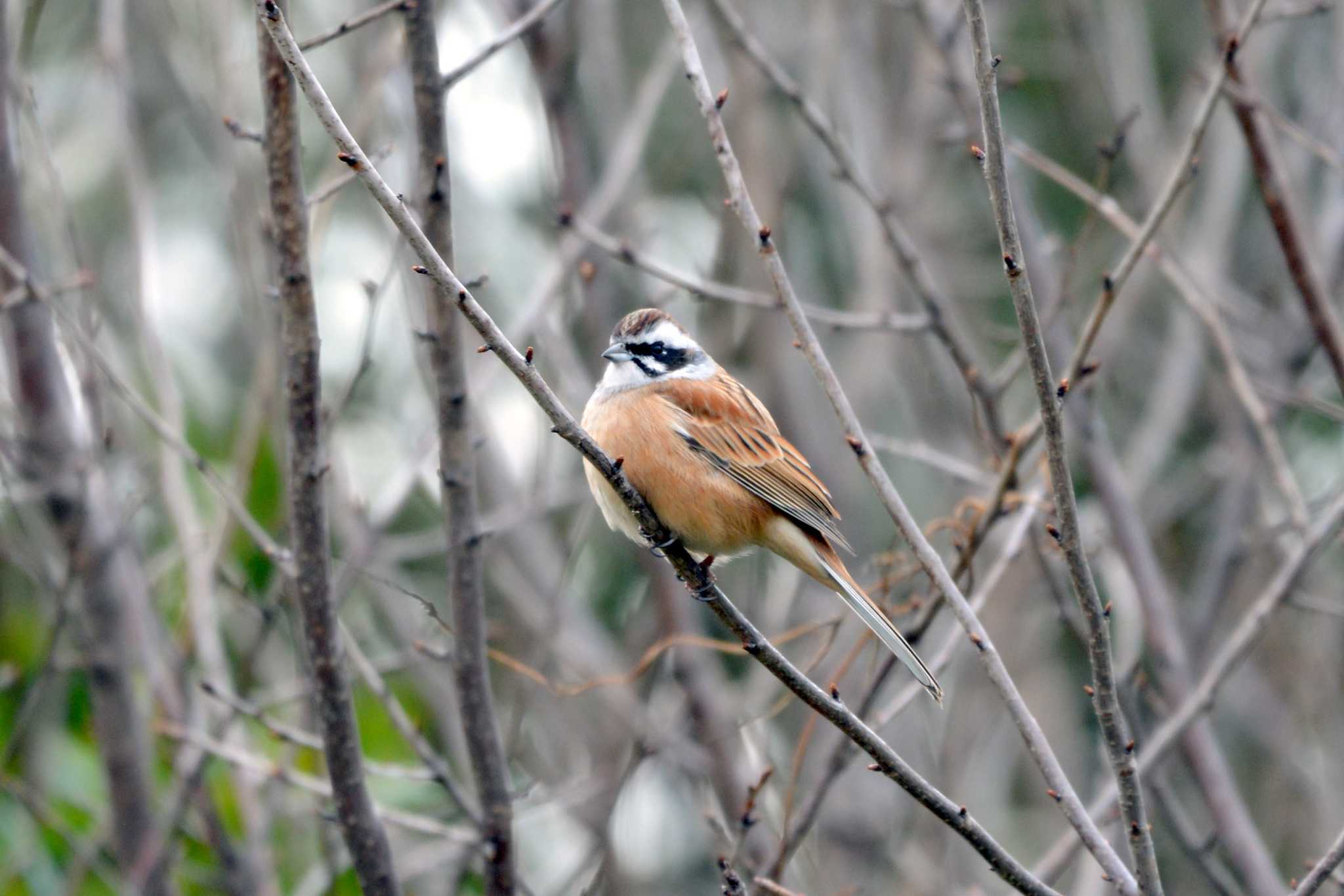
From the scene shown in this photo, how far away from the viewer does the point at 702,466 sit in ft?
14.5

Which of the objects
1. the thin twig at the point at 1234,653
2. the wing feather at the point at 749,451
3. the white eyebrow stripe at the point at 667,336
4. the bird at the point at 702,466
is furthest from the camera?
the white eyebrow stripe at the point at 667,336

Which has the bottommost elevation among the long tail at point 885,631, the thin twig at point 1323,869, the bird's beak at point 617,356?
the thin twig at point 1323,869

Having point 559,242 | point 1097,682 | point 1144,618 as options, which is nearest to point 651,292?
point 559,242

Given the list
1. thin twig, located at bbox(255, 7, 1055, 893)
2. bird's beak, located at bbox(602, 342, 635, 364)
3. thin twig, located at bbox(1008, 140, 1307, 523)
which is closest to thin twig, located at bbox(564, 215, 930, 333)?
bird's beak, located at bbox(602, 342, 635, 364)

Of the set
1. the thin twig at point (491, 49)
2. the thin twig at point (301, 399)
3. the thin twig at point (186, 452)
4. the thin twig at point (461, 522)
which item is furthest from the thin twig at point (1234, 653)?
the thin twig at point (491, 49)

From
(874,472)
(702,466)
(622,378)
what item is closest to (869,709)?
(702,466)

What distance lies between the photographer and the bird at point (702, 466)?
14.1ft

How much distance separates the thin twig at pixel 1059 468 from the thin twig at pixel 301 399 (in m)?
1.85

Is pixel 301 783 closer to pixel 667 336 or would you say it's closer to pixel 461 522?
pixel 461 522

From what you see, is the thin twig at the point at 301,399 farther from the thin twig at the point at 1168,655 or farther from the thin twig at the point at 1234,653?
the thin twig at the point at 1168,655

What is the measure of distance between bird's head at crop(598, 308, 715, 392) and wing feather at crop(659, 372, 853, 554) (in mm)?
118

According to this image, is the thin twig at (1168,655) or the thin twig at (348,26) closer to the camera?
the thin twig at (348,26)

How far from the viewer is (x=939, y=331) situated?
4660 millimetres

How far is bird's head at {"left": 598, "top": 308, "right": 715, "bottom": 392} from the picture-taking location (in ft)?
15.4
